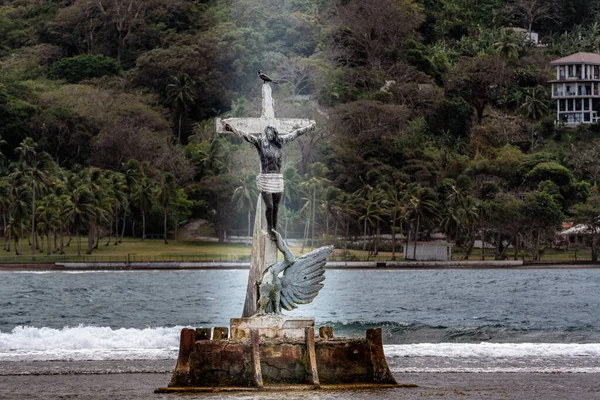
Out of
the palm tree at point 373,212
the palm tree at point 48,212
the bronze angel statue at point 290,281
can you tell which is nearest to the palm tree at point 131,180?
the palm tree at point 48,212

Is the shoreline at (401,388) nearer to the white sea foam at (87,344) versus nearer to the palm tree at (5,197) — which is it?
the white sea foam at (87,344)

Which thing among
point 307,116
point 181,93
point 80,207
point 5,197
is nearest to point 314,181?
point 307,116

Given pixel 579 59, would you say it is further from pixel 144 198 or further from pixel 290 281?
pixel 290 281

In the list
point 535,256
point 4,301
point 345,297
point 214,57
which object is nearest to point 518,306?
point 345,297

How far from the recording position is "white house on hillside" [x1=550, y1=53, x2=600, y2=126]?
16100cm

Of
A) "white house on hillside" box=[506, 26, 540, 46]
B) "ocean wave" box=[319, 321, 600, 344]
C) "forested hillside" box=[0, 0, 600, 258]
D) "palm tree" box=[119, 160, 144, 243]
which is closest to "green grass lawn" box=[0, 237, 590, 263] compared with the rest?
"forested hillside" box=[0, 0, 600, 258]

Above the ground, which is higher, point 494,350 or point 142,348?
point 494,350

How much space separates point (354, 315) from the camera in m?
60.7

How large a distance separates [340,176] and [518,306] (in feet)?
221

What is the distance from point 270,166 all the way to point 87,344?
1732 centimetres

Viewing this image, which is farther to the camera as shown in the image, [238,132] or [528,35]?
[528,35]

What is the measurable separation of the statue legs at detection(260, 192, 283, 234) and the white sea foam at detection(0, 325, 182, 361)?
12438mm

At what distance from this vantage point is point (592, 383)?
31297 mm

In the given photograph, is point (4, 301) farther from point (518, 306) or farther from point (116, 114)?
point (116, 114)
